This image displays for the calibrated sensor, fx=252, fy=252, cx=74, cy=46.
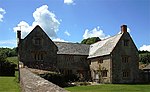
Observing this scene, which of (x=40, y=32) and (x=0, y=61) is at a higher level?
(x=40, y=32)

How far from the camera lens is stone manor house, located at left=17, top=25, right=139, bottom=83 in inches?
1827

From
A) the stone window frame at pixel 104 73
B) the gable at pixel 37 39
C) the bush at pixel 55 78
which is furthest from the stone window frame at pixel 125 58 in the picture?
the bush at pixel 55 78

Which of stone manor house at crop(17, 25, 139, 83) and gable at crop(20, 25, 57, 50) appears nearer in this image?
gable at crop(20, 25, 57, 50)

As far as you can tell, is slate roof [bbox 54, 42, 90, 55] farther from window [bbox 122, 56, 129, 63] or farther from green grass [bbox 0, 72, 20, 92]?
green grass [bbox 0, 72, 20, 92]

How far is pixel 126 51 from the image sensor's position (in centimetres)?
5025

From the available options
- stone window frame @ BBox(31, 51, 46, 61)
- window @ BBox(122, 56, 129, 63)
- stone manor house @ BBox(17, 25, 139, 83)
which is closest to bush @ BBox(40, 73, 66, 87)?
stone manor house @ BBox(17, 25, 139, 83)

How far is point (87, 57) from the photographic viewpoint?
55.9 m

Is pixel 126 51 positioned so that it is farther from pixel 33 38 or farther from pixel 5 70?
pixel 5 70

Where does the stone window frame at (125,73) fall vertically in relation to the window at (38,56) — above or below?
below

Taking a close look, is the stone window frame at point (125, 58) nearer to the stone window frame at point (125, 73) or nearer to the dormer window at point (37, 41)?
the stone window frame at point (125, 73)

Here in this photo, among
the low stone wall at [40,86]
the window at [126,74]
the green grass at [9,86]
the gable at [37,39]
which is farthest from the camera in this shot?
the window at [126,74]

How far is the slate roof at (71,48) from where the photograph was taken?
54.4 meters

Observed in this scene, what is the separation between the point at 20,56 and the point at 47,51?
200 inches

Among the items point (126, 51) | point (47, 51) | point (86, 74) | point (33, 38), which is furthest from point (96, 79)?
point (33, 38)
